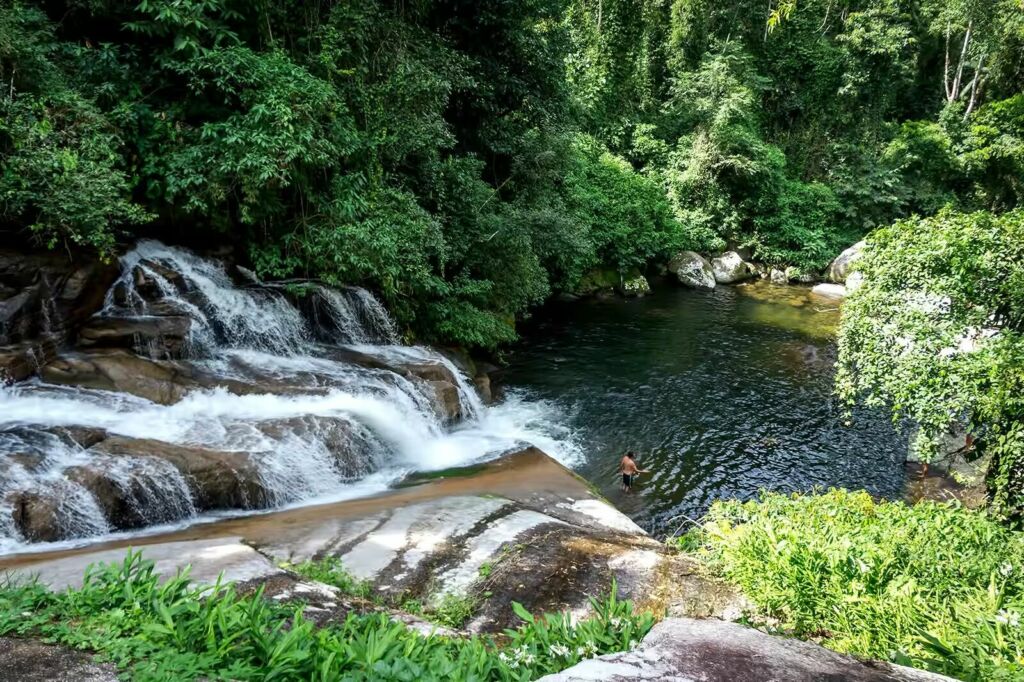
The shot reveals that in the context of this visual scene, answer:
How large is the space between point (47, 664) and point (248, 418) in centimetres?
589

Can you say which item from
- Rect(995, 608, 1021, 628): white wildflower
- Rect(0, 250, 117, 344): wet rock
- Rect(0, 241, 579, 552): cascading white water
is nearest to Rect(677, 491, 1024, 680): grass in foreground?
Rect(995, 608, 1021, 628): white wildflower

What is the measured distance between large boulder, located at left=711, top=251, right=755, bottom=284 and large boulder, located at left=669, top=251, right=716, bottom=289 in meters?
0.40

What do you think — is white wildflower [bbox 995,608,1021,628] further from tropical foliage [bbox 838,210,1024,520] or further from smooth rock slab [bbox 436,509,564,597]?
smooth rock slab [bbox 436,509,564,597]

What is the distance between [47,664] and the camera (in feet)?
10.4

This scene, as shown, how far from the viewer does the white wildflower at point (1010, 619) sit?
416 cm

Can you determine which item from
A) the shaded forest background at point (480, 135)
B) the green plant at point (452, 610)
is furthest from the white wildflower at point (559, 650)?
the shaded forest background at point (480, 135)

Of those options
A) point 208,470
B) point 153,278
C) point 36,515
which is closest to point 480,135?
point 153,278

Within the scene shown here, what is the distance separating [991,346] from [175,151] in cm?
1265

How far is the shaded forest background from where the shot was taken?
10156 millimetres

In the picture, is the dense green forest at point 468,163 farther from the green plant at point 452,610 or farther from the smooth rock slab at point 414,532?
the smooth rock slab at point 414,532

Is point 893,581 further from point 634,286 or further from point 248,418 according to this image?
point 634,286

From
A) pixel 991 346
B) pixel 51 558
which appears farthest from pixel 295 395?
pixel 991 346

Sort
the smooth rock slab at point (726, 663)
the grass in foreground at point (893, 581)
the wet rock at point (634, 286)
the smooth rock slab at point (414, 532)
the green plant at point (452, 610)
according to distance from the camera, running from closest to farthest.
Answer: the smooth rock slab at point (726, 663) → the grass in foreground at point (893, 581) → the green plant at point (452, 610) → the smooth rock slab at point (414, 532) → the wet rock at point (634, 286)

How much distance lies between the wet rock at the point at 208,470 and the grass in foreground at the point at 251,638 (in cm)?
342
